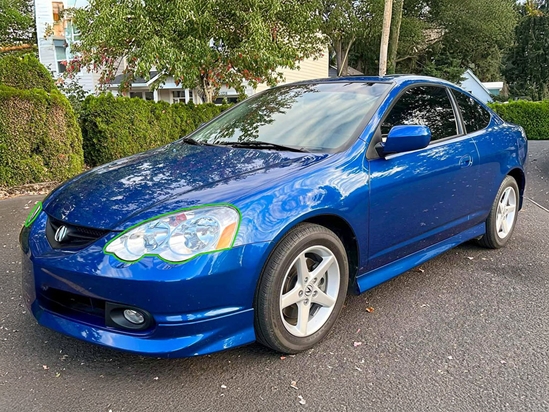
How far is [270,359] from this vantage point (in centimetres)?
271

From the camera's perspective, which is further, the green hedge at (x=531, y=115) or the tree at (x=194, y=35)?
the green hedge at (x=531, y=115)

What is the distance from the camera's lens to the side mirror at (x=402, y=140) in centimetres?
306

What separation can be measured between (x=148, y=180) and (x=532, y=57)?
43.6m

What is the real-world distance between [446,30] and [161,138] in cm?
3120

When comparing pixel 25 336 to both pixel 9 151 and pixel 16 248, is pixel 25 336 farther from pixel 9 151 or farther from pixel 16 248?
pixel 9 151

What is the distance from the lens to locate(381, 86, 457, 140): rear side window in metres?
3.46

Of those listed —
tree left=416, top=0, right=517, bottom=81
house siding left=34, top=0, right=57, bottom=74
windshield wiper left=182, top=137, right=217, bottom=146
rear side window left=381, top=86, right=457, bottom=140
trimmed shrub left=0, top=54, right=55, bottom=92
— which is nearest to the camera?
rear side window left=381, top=86, right=457, bottom=140

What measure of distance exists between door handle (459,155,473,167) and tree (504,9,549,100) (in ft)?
126

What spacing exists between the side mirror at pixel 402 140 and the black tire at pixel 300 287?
27.1 inches

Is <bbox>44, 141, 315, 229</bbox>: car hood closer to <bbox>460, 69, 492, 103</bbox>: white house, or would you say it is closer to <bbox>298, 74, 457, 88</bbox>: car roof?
<bbox>298, 74, 457, 88</bbox>: car roof

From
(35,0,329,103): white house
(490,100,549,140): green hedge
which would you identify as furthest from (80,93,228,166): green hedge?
(490,100,549,140): green hedge

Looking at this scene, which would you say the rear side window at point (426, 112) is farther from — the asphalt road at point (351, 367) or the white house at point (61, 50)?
the white house at point (61, 50)

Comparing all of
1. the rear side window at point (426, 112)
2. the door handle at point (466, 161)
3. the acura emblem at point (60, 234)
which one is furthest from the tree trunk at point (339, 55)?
the acura emblem at point (60, 234)

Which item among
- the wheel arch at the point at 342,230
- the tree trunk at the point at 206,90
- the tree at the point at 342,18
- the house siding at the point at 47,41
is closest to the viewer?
the wheel arch at the point at 342,230
